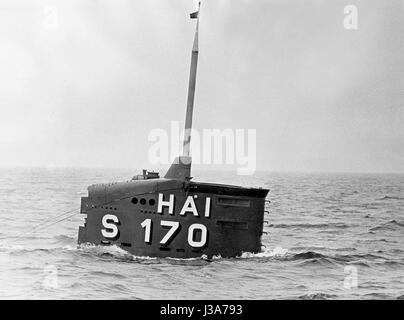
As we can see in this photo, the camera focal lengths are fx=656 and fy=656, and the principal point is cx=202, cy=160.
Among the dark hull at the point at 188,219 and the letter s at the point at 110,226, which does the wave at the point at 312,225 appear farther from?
the letter s at the point at 110,226

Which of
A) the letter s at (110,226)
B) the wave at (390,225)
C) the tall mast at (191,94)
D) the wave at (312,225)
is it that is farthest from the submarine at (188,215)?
the wave at (312,225)

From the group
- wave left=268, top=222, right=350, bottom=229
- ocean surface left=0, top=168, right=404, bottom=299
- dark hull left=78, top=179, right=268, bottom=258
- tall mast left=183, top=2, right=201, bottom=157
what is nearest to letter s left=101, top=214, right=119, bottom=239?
dark hull left=78, top=179, right=268, bottom=258

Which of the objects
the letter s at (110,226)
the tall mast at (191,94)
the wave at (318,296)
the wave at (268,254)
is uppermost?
the tall mast at (191,94)

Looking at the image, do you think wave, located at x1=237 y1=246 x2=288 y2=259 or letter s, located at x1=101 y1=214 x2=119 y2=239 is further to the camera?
letter s, located at x1=101 y1=214 x2=119 y2=239

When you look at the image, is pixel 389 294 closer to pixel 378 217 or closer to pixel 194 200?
pixel 194 200

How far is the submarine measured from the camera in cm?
1025

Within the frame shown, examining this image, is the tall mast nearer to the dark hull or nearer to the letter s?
the dark hull

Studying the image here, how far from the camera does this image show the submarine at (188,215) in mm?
10250

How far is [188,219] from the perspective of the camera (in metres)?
10.3

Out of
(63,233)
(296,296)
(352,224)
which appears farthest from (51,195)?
(296,296)

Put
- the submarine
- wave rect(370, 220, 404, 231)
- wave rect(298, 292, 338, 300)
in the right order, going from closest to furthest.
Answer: wave rect(298, 292, 338, 300)
the submarine
wave rect(370, 220, 404, 231)

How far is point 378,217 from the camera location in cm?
1750

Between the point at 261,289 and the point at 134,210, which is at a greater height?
the point at 134,210
